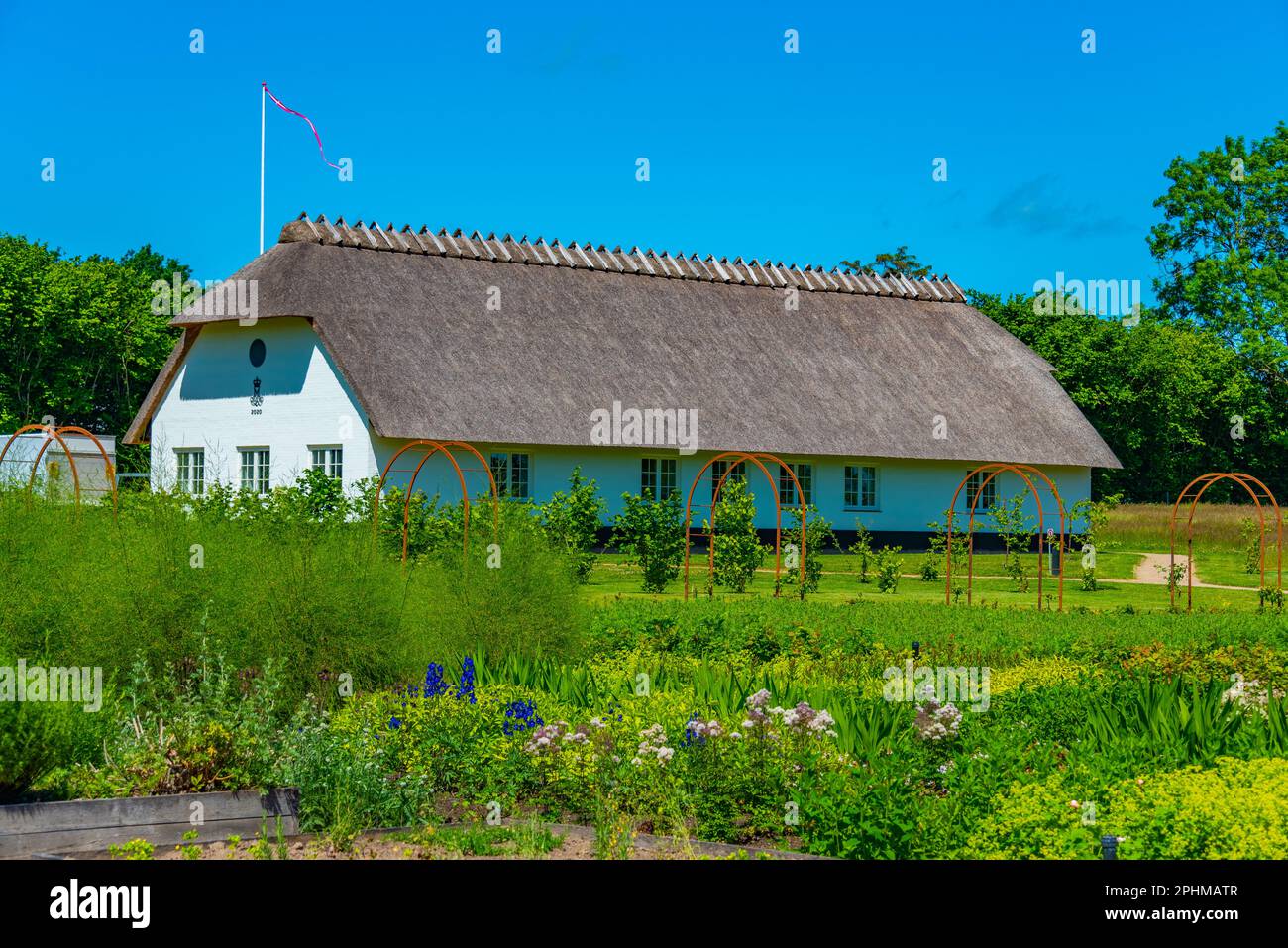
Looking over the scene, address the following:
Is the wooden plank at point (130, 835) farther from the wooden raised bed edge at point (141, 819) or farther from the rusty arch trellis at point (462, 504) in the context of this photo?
the rusty arch trellis at point (462, 504)

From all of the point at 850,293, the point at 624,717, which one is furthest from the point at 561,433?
the point at 624,717

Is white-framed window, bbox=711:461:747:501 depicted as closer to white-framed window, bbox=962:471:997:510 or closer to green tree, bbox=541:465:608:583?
white-framed window, bbox=962:471:997:510

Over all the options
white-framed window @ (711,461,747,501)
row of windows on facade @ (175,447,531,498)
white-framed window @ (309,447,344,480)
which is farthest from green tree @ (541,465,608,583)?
white-framed window @ (711,461,747,501)

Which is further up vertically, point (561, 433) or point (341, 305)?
point (341, 305)

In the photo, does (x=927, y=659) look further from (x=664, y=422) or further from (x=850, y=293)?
(x=850, y=293)

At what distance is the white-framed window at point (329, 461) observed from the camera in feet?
98.7

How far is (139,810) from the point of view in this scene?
747cm

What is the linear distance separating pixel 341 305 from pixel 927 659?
20145 millimetres

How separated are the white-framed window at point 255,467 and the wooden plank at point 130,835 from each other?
24486mm

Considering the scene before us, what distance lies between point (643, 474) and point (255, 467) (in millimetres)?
8017

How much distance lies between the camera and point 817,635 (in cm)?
1373

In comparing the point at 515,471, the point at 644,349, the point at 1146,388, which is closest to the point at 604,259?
the point at 644,349

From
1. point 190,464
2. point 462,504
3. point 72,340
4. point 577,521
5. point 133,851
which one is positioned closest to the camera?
point 133,851

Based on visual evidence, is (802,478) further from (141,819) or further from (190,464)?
(141,819)
